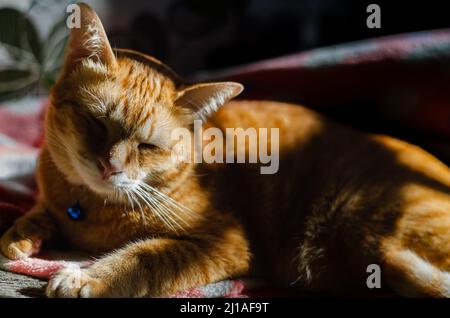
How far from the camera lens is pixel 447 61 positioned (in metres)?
1.41

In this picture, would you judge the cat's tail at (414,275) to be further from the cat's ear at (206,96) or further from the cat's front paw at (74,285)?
the cat's front paw at (74,285)

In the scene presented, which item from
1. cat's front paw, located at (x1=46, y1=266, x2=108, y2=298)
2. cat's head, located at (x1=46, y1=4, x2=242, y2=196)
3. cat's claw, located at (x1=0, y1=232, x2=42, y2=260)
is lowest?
cat's front paw, located at (x1=46, y1=266, x2=108, y2=298)

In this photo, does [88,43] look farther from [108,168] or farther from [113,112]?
[108,168]

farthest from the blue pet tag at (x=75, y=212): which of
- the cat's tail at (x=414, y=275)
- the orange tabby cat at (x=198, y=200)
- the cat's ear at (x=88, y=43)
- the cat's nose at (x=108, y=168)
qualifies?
the cat's tail at (x=414, y=275)

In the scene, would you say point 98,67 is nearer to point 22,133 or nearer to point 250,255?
point 250,255

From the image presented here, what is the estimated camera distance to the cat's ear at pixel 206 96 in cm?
110

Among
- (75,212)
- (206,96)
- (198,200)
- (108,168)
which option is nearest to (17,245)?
(75,212)

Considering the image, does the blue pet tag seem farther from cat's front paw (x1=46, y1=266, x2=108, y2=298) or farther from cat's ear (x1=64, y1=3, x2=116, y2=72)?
cat's ear (x1=64, y1=3, x2=116, y2=72)

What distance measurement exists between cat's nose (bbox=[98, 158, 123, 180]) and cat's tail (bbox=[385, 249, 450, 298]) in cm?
56

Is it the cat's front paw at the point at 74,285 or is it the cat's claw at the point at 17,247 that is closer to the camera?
the cat's front paw at the point at 74,285

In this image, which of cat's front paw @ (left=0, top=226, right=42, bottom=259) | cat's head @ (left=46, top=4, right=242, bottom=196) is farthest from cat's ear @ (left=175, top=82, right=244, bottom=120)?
cat's front paw @ (left=0, top=226, right=42, bottom=259)

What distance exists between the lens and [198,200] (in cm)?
118

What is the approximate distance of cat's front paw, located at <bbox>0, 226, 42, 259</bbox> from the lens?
1090 millimetres

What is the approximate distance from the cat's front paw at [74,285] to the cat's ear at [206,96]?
0.39 meters
